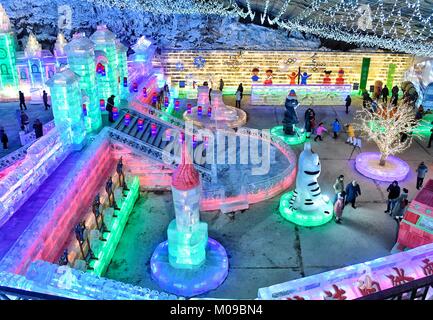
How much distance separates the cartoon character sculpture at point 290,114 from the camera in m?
20.0

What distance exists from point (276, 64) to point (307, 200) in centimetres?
1639

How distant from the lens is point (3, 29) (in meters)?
23.4

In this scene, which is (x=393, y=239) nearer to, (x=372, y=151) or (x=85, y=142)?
(x=372, y=151)

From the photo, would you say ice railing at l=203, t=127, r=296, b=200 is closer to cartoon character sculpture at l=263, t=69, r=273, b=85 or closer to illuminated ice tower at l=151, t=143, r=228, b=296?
illuminated ice tower at l=151, t=143, r=228, b=296

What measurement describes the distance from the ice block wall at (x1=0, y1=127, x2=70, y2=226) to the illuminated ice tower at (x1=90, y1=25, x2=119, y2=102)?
448cm

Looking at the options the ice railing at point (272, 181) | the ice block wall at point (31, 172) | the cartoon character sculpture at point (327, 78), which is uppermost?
the ice block wall at point (31, 172)

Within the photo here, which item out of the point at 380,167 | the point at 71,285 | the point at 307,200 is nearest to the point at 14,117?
the point at 307,200

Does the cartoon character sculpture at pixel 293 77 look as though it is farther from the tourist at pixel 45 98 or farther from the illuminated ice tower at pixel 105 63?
the tourist at pixel 45 98

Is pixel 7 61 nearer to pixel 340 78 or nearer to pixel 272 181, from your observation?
pixel 272 181

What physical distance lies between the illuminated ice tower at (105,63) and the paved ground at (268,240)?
17.3 ft

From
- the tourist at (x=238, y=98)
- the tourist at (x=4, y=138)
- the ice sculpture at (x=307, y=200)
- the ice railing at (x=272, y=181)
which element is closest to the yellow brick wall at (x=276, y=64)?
the tourist at (x=238, y=98)
